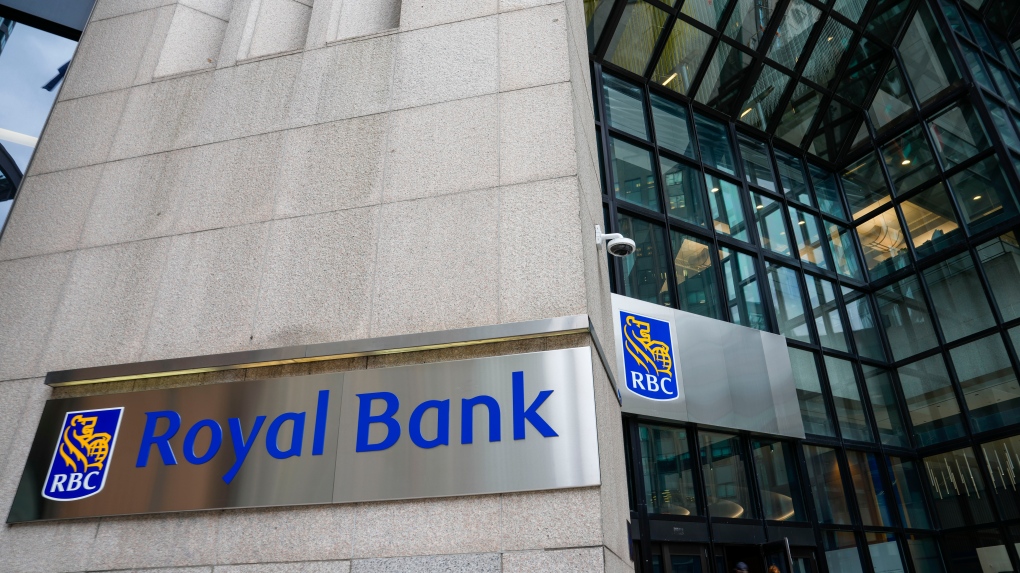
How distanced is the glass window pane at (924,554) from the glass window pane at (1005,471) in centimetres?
162

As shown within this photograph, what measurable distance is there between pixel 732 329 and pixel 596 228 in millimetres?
7937

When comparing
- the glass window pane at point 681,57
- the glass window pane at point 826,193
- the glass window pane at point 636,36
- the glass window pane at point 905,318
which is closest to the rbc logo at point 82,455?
the glass window pane at point 636,36

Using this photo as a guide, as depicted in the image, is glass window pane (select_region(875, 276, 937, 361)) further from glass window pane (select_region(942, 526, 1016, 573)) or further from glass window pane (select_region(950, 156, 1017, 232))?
glass window pane (select_region(942, 526, 1016, 573))

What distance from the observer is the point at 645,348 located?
12078 millimetres

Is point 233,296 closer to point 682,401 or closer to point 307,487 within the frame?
point 307,487

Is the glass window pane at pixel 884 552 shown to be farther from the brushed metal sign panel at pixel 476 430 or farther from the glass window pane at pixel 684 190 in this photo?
the brushed metal sign panel at pixel 476 430

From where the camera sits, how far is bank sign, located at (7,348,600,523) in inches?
201

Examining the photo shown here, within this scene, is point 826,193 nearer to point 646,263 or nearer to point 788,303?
point 788,303

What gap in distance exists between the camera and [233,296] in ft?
21.4

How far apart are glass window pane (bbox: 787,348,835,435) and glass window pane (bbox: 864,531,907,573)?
2.31 m

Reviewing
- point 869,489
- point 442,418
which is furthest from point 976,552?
point 442,418

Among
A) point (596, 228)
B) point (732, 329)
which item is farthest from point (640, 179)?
point (596, 228)

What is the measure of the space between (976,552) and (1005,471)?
74.0 inches

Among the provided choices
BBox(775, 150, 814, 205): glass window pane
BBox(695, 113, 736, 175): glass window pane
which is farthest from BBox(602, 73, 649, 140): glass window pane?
BBox(775, 150, 814, 205): glass window pane
